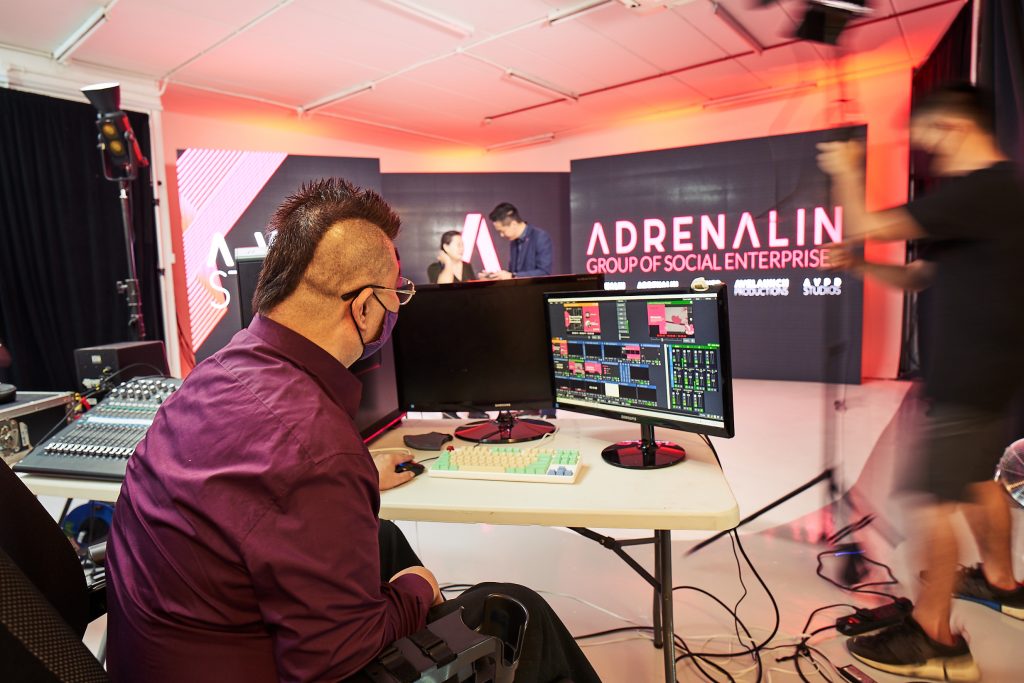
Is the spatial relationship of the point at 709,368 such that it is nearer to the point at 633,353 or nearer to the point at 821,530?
the point at 633,353

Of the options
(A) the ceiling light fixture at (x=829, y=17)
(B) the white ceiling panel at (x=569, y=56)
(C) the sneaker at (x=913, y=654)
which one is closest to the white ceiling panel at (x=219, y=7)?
(B) the white ceiling panel at (x=569, y=56)

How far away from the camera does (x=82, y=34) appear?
407cm

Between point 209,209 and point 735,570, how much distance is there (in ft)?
17.0

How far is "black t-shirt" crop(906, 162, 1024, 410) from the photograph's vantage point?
5.22 feet

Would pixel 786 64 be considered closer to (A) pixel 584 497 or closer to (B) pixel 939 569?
(B) pixel 939 569

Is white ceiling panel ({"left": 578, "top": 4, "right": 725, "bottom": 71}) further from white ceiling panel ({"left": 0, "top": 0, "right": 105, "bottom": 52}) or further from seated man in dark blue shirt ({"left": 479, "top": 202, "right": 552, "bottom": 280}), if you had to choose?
white ceiling panel ({"left": 0, "top": 0, "right": 105, "bottom": 52})

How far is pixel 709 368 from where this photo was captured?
4.49 ft

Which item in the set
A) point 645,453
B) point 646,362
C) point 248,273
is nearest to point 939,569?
point 645,453

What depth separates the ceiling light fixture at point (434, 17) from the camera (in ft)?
13.0

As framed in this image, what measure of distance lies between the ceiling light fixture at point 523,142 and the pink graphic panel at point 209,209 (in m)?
3.65

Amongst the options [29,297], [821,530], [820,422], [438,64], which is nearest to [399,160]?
[438,64]

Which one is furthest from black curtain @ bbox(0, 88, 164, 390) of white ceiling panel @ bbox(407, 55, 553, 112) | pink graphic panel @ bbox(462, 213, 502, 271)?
pink graphic panel @ bbox(462, 213, 502, 271)

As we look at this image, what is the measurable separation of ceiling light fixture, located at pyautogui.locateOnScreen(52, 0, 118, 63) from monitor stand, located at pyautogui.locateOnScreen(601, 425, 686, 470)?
14.0ft

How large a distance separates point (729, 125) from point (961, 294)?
5.59m
